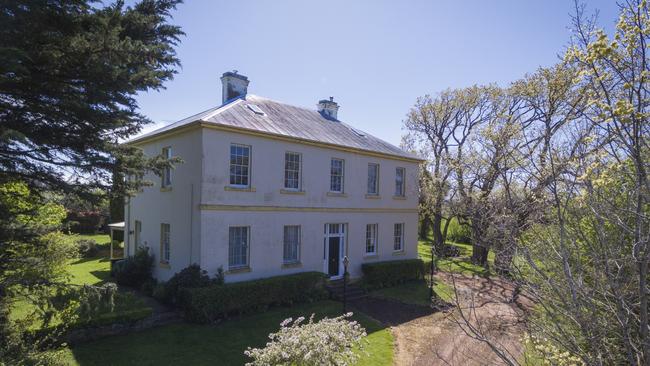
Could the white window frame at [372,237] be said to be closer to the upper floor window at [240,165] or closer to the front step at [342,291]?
the front step at [342,291]

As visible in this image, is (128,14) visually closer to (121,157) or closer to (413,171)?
(121,157)

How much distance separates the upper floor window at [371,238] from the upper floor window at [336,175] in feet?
10.4

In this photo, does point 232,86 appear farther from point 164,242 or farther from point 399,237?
point 399,237

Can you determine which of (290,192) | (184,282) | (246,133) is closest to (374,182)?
(290,192)

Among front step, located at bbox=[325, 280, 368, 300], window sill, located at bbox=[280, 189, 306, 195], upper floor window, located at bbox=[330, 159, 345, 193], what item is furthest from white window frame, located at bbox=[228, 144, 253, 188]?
front step, located at bbox=[325, 280, 368, 300]

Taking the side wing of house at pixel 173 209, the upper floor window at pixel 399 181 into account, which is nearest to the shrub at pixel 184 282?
the side wing of house at pixel 173 209

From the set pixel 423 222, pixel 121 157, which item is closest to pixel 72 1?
pixel 121 157

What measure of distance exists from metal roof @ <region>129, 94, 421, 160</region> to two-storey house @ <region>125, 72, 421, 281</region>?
88mm

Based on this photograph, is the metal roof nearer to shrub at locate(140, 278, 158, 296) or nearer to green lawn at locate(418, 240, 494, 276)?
shrub at locate(140, 278, 158, 296)

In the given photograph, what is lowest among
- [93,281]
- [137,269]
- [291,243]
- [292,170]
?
[93,281]

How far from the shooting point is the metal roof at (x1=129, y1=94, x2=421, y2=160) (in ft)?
48.6

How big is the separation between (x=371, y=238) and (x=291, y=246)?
5519mm

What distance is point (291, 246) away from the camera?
16531 mm

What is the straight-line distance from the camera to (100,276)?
18.6m
